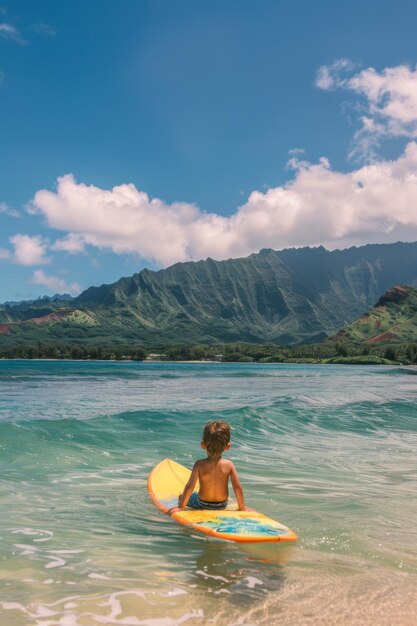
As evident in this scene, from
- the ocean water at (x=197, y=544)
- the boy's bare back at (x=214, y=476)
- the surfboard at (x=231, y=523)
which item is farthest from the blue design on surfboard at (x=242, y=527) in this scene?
the boy's bare back at (x=214, y=476)

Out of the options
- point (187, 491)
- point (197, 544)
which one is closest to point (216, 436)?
point (187, 491)

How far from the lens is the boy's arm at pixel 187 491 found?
10026 millimetres

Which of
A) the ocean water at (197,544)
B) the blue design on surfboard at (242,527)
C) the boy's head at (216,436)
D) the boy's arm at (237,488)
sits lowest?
the ocean water at (197,544)

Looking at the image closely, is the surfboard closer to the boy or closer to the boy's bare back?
the boy

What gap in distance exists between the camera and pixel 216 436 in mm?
9547

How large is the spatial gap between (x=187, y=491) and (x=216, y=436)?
4.93 feet

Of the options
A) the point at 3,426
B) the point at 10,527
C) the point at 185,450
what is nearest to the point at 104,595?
the point at 10,527

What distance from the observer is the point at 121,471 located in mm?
16750

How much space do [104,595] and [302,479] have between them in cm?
960

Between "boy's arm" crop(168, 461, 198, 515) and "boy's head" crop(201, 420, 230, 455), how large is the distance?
56 centimetres

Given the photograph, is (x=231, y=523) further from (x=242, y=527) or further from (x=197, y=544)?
(x=197, y=544)

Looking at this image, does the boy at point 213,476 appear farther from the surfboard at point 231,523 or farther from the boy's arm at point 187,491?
the surfboard at point 231,523

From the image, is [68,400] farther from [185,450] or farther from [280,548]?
[280,548]

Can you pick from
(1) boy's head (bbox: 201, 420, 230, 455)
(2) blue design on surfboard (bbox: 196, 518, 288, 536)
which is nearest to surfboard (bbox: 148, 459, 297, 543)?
(2) blue design on surfboard (bbox: 196, 518, 288, 536)
